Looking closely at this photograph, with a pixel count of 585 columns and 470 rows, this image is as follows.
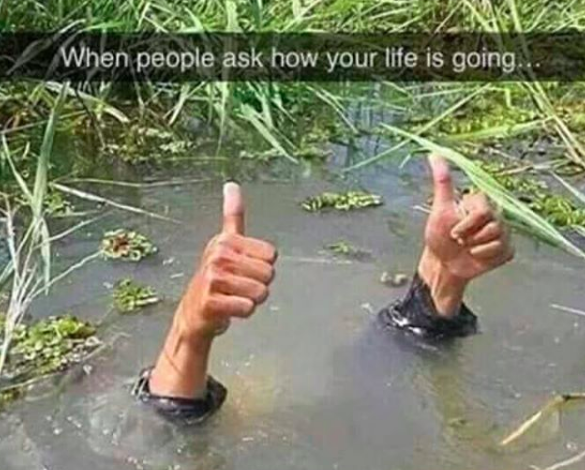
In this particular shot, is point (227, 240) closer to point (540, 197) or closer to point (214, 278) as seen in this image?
point (214, 278)

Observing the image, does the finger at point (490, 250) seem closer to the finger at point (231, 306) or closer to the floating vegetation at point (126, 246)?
the finger at point (231, 306)

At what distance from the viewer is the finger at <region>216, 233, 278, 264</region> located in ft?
5.34

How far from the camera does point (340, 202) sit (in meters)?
2.36

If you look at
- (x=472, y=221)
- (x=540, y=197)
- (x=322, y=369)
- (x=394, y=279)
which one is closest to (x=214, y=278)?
(x=322, y=369)

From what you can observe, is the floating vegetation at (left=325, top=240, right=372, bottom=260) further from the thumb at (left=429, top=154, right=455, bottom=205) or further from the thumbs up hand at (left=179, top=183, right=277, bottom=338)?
the thumbs up hand at (left=179, top=183, right=277, bottom=338)

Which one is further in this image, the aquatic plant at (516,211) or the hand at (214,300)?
the aquatic plant at (516,211)

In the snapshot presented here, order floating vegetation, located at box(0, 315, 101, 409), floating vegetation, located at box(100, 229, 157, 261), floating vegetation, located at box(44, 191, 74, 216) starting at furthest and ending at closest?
floating vegetation, located at box(44, 191, 74, 216) < floating vegetation, located at box(100, 229, 157, 261) < floating vegetation, located at box(0, 315, 101, 409)

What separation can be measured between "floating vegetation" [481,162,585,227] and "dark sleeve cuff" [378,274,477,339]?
1.33 ft

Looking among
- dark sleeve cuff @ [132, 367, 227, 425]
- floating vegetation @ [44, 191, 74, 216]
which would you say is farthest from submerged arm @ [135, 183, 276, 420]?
floating vegetation @ [44, 191, 74, 216]

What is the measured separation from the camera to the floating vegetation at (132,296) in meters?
1.97

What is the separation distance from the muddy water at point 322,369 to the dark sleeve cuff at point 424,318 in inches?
0.9

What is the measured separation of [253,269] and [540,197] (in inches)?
36.5

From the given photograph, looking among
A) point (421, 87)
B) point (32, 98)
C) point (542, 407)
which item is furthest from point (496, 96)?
point (542, 407)

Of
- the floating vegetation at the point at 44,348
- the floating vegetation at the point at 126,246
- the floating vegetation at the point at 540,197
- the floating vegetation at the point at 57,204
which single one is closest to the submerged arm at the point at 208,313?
the floating vegetation at the point at 44,348
